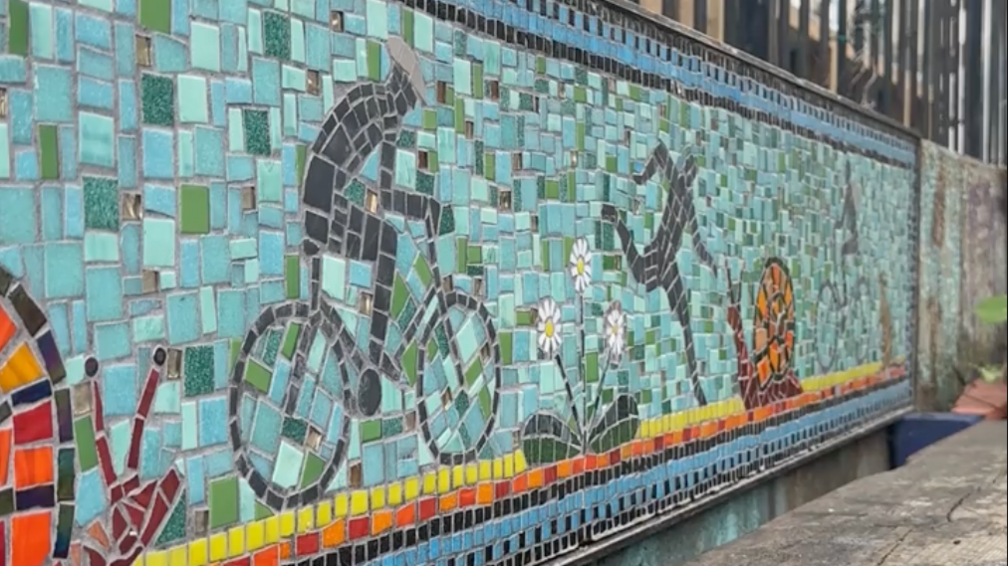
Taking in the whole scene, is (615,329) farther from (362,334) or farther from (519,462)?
(362,334)

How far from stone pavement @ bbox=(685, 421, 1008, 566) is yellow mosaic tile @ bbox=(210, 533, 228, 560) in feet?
5.93

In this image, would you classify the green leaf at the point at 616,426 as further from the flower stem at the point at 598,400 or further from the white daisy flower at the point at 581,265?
the white daisy flower at the point at 581,265

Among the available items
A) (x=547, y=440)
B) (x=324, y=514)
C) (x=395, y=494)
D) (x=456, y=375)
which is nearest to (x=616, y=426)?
(x=547, y=440)

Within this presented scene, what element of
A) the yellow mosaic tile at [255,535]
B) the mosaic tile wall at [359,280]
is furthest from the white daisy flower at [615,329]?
the yellow mosaic tile at [255,535]

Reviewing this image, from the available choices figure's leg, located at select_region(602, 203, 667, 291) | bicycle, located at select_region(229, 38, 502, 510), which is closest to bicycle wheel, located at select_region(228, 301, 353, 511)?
bicycle, located at select_region(229, 38, 502, 510)

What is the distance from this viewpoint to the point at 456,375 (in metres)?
2.47

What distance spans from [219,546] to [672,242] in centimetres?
195

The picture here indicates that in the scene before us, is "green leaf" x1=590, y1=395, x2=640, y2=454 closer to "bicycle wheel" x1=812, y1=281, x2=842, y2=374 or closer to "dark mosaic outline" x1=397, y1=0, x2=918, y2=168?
"dark mosaic outline" x1=397, y1=0, x2=918, y2=168

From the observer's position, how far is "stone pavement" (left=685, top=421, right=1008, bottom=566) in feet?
11.5

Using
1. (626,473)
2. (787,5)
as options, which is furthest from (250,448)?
(787,5)

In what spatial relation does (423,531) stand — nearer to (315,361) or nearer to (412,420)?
(412,420)

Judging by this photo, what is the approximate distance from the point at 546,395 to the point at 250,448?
3.36 ft

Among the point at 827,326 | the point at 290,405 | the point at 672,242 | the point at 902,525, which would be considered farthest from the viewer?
the point at 827,326

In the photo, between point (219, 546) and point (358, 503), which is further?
point (358, 503)
